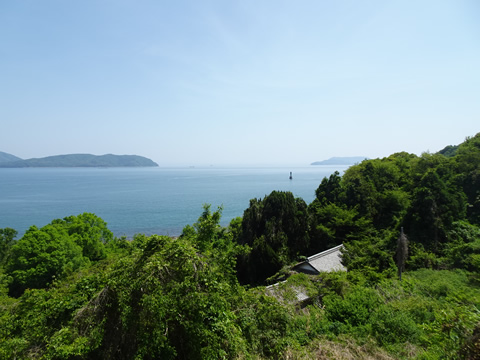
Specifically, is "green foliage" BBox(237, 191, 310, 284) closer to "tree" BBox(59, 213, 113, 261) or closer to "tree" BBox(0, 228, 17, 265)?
"tree" BBox(59, 213, 113, 261)

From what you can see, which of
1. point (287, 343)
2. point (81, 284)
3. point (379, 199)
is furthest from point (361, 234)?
point (81, 284)

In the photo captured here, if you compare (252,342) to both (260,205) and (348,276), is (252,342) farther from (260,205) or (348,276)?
(260,205)

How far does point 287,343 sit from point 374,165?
2642cm

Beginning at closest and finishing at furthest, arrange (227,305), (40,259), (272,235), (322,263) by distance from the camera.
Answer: (227,305) < (40,259) < (322,263) < (272,235)

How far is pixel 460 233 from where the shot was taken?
15.7 meters

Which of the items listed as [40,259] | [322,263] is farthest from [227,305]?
[40,259]

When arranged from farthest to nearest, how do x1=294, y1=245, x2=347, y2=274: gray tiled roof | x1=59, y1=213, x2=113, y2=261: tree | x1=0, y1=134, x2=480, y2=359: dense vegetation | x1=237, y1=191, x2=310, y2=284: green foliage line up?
x1=59, y1=213, x2=113, y2=261: tree
x1=237, y1=191, x2=310, y2=284: green foliage
x1=294, y1=245, x2=347, y2=274: gray tiled roof
x1=0, y1=134, x2=480, y2=359: dense vegetation

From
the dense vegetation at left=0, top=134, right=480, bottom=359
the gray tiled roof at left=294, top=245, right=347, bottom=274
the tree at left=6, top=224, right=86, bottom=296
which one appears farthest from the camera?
the gray tiled roof at left=294, top=245, right=347, bottom=274

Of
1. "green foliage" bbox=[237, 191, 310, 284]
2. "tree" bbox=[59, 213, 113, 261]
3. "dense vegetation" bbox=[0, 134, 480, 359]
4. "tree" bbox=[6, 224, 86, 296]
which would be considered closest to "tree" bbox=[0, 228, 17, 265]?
"tree" bbox=[59, 213, 113, 261]

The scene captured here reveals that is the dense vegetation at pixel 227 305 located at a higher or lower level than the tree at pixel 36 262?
higher

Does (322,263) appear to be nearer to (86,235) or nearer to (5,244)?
(86,235)

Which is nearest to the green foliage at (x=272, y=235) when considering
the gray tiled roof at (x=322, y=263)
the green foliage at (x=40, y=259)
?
the gray tiled roof at (x=322, y=263)

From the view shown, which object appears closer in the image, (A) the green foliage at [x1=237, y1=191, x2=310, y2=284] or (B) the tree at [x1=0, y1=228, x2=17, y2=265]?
(A) the green foliage at [x1=237, y1=191, x2=310, y2=284]

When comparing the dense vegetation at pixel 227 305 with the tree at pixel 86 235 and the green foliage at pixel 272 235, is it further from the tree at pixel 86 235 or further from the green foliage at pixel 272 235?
the tree at pixel 86 235
